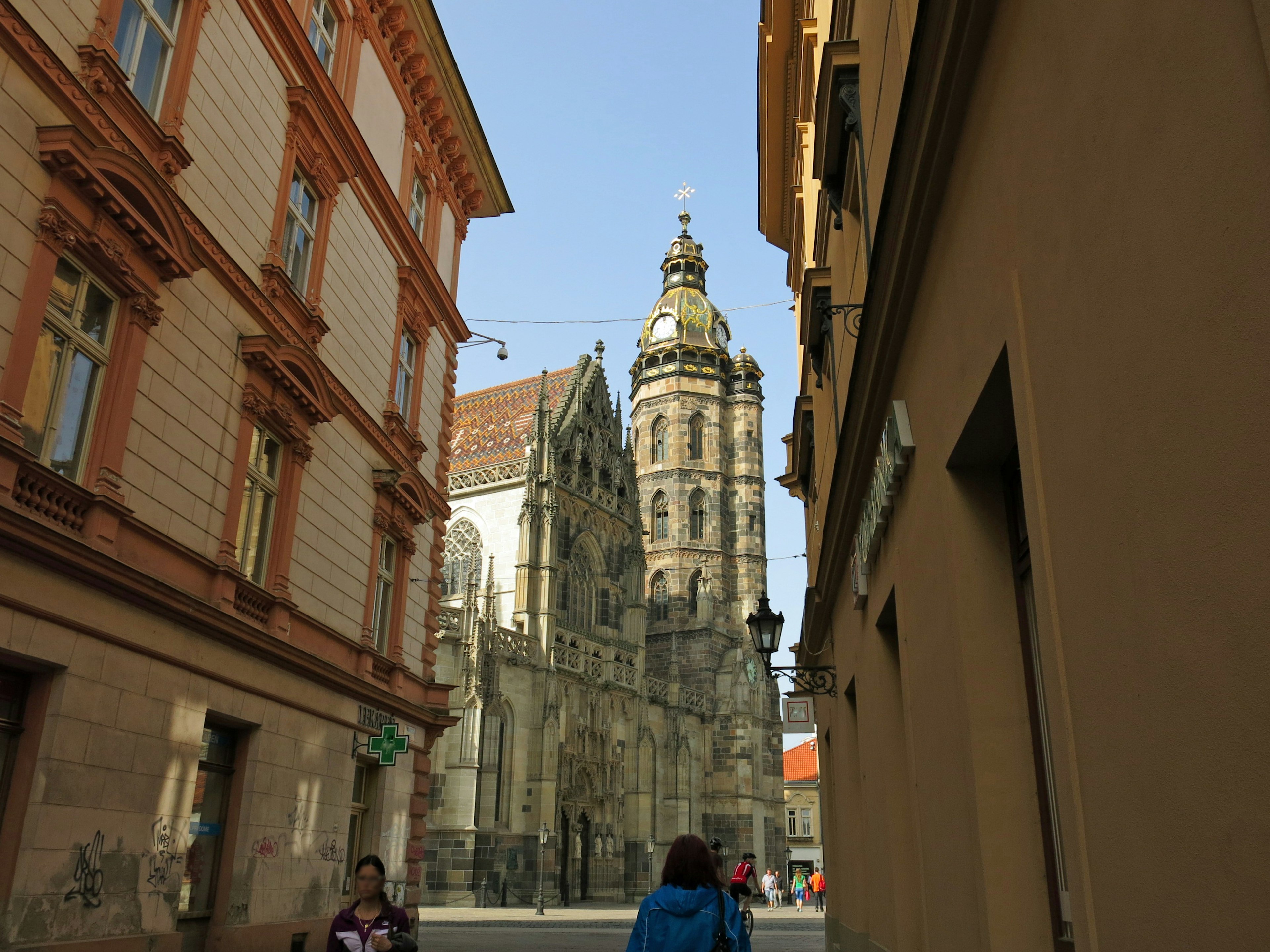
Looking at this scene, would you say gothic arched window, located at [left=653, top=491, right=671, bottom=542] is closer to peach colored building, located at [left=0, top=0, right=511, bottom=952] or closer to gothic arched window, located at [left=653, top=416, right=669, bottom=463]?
gothic arched window, located at [left=653, top=416, right=669, bottom=463]

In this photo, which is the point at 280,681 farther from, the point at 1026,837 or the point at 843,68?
the point at 1026,837

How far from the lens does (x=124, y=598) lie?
929cm

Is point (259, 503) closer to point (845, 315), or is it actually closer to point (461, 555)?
point (845, 315)

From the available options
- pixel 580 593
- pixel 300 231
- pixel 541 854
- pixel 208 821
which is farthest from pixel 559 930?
pixel 580 593

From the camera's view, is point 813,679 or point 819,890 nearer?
point 813,679

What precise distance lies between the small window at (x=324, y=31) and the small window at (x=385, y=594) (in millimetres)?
6947

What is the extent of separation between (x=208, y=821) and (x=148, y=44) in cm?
792

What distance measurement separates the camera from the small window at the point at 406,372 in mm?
17547

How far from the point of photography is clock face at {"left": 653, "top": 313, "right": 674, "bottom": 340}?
69438 millimetres

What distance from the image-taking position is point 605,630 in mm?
49750

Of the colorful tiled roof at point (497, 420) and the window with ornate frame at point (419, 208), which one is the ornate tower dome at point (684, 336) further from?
the window with ornate frame at point (419, 208)

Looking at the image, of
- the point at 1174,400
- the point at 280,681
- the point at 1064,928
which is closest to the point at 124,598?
the point at 280,681

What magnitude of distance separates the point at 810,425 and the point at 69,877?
1094cm

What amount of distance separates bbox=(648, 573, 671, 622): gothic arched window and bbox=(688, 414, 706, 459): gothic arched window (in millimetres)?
8100
